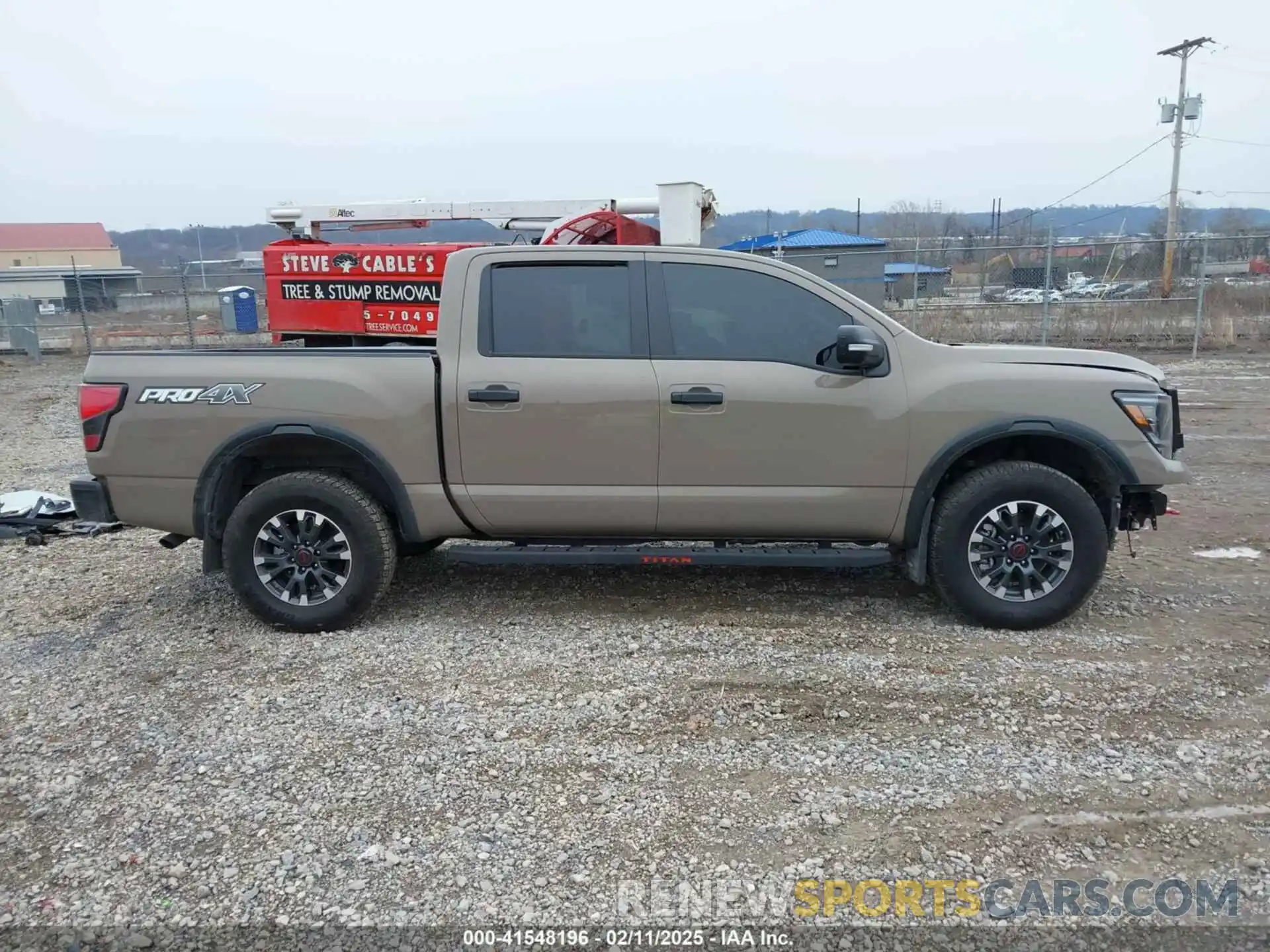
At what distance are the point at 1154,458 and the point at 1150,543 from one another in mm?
1940

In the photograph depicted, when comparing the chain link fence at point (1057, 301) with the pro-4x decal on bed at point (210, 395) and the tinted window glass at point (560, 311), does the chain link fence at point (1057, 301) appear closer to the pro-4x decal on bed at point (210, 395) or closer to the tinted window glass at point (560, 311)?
the tinted window glass at point (560, 311)

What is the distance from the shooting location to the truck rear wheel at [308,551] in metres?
4.79

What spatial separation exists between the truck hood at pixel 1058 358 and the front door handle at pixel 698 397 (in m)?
1.30

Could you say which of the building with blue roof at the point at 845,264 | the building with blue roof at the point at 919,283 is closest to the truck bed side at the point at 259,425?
the building with blue roof at the point at 845,264

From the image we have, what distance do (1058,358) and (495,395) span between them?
2.92 meters

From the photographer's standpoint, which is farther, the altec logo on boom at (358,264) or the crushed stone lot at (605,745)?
the altec logo on boom at (358,264)

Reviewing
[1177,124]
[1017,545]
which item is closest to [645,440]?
[1017,545]

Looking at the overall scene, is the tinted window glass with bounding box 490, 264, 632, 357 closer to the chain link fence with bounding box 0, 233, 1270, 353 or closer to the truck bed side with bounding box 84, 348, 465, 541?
the truck bed side with bounding box 84, 348, 465, 541

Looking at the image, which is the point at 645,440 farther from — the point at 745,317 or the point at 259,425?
the point at 259,425

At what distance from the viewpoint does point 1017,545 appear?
468 centimetres

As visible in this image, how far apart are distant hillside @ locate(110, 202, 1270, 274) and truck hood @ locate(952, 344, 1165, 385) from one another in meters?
9.15

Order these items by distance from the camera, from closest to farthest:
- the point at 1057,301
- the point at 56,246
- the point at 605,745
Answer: the point at 605,745 < the point at 1057,301 < the point at 56,246

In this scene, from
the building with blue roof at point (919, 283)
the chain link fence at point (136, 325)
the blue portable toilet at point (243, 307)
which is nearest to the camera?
the chain link fence at point (136, 325)

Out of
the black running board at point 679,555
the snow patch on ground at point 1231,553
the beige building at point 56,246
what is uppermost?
the beige building at point 56,246
